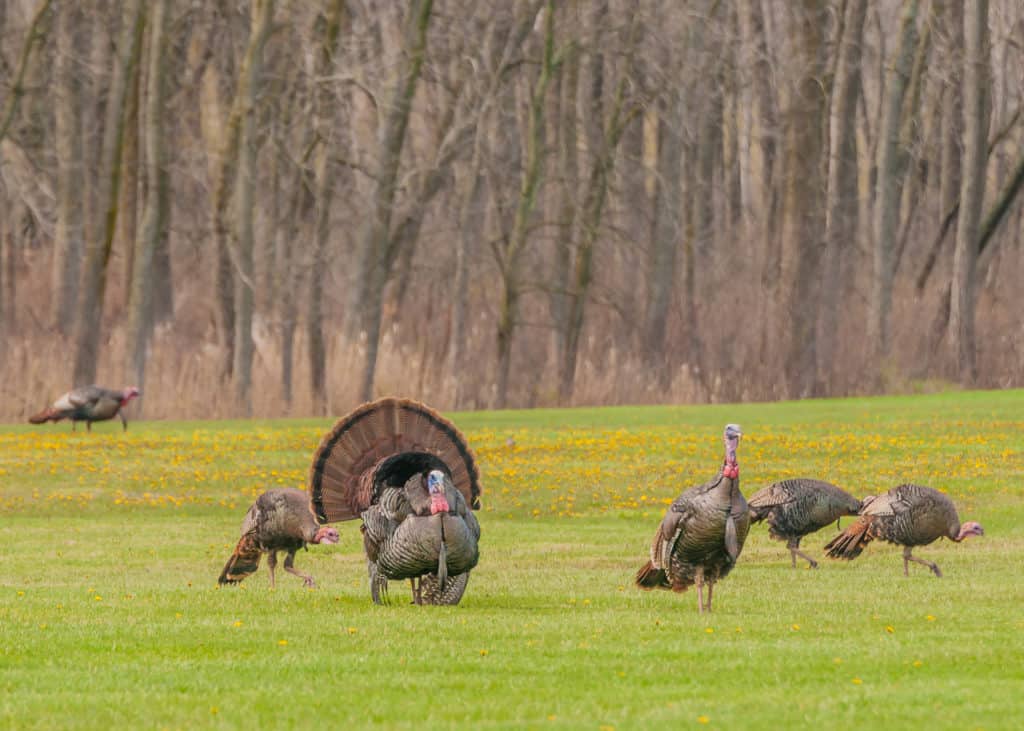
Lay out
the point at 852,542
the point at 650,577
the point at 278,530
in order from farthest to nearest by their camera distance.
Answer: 1. the point at 852,542
2. the point at 278,530
3. the point at 650,577

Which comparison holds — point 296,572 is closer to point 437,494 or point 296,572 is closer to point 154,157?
point 437,494

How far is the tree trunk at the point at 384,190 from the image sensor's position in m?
44.3

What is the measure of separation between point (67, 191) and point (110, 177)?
1.06 m

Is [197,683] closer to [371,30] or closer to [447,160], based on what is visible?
[447,160]

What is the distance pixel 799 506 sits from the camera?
18.0 m

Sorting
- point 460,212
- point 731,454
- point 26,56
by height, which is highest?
point 26,56

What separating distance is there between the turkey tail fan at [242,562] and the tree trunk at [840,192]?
3057 centimetres

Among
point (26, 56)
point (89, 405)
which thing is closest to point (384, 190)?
point (26, 56)

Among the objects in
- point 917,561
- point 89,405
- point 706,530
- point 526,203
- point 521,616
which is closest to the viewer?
point 706,530

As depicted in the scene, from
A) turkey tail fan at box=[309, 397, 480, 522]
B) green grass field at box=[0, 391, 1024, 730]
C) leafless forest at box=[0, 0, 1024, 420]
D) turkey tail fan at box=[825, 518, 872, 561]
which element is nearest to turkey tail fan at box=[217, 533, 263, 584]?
green grass field at box=[0, 391, 1024, 730]

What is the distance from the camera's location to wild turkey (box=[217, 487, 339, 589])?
15.9 meters

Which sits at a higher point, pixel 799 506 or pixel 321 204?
pixel 321 204

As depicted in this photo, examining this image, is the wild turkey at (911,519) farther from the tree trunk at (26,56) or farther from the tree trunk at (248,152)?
the tree trunk at (26,56)

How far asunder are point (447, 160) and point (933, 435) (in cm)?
1892
